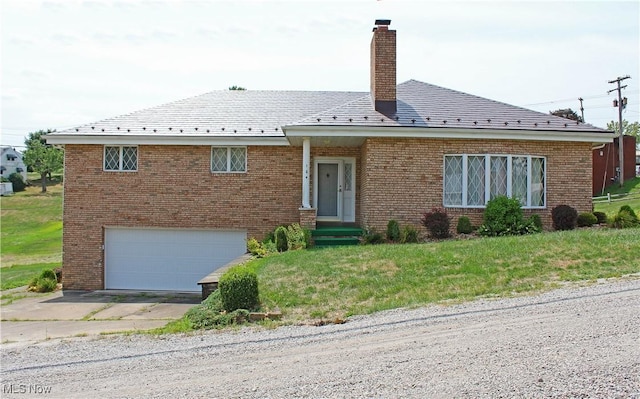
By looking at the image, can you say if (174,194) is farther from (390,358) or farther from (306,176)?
(390,358)

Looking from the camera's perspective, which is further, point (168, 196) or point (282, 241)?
point (168, 196)

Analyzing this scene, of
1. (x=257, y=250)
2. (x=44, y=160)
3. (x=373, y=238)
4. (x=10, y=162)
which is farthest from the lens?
(x=10, y=162)

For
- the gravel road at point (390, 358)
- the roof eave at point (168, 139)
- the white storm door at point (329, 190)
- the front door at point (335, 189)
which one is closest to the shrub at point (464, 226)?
the front door at point (335, 189)

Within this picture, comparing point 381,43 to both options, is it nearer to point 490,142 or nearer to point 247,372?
point 490,142

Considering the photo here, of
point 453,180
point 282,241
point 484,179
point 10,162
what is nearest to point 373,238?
point 282,241

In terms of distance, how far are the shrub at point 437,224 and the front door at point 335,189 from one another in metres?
3.57

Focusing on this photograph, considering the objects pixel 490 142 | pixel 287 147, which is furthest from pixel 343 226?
pixel 490 142

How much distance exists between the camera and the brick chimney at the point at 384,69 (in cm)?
1625

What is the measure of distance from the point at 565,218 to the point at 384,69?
22.7ft

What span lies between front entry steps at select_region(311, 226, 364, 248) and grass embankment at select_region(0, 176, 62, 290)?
1060 centimetres

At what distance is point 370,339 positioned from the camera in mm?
6320

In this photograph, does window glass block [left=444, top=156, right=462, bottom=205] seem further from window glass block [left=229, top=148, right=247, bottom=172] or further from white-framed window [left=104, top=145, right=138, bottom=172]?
white-framed window [left=104, top=145, right=138, bottom=172]

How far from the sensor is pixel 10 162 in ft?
270

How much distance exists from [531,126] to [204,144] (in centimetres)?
995
